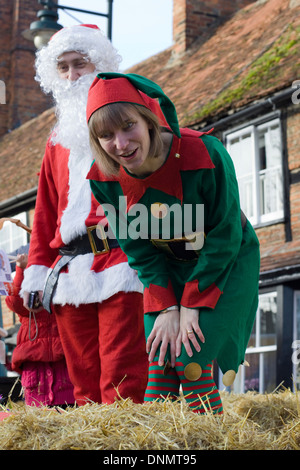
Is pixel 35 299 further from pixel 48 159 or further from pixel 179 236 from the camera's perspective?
pixel 179 236

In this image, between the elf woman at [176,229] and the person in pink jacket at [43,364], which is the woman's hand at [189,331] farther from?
the person in pink jacket at [43,364]

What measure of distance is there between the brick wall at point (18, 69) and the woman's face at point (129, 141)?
749 inches

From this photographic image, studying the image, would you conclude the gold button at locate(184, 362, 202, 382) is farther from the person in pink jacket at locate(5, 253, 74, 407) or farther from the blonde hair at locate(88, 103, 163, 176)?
Result: the person in pink jacket at locate(5, 253, 74, 407)

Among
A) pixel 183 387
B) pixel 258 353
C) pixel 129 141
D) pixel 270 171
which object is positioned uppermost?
pixel 270 171

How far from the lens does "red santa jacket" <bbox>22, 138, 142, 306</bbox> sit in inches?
151

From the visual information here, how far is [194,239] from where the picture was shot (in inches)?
125

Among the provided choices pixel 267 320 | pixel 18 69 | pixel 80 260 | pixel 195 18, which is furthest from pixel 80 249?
pixel 18 69

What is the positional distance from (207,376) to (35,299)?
129 cm

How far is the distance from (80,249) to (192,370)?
3.89 ft

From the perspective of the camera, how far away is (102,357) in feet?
12.4

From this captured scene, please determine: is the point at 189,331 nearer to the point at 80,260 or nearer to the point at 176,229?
the point at 176,229

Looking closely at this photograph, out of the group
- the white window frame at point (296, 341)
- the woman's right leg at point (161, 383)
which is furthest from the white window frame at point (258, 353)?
the woman's right leg at point (161, 383)

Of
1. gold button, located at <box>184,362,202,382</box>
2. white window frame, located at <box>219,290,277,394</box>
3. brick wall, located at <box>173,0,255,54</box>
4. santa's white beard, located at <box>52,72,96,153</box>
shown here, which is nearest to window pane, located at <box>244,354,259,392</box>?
white window frame, located at <box>219,290,277,394</box>

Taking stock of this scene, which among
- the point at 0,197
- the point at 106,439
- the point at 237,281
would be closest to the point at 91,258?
the point at 237,281
